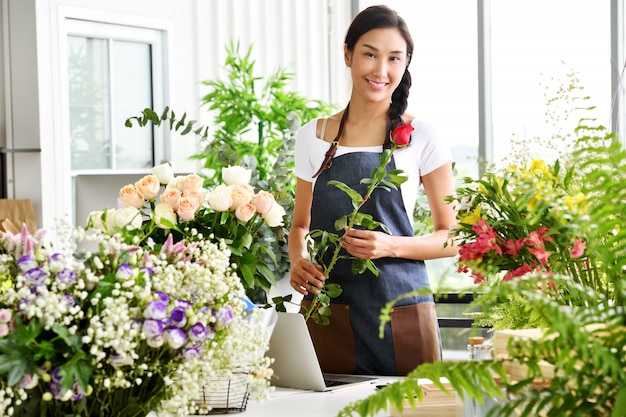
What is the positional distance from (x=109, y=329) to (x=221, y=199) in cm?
73

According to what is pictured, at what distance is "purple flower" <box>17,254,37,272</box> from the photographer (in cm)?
131

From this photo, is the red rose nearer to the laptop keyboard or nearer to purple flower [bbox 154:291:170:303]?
the laptop keyboard

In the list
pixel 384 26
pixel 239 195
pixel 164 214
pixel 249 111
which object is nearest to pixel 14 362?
pixel 164 214

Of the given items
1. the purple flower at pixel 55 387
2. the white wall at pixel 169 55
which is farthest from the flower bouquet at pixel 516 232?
the white wall at pixel 169 55

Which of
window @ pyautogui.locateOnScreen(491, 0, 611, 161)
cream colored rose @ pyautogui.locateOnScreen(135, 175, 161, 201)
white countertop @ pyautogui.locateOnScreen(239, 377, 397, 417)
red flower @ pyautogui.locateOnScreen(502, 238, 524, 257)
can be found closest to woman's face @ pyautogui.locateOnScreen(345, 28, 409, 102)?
cream colored rose @ pyautogui.locateOnScreen(135, 175, 161, 201)

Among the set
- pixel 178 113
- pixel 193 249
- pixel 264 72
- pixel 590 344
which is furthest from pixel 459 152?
pixel 590 344

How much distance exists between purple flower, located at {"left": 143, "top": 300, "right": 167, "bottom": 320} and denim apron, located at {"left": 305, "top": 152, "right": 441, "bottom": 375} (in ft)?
3.84

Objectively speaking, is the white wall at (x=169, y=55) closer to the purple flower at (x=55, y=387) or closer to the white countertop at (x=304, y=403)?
the white countertop at (x=304, y=403)

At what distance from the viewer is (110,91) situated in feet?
16.0

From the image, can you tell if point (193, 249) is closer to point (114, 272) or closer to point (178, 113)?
point (114, 272)

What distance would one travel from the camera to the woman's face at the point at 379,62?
260 cm

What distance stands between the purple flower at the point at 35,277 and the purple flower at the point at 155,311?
0.51 ft

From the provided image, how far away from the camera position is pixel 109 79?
192 inches

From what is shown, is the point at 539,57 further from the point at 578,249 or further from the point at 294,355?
the point at 578,249
